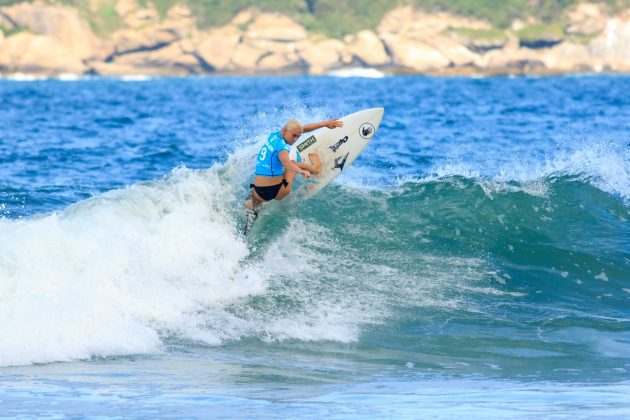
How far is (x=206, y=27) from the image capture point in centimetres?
15475

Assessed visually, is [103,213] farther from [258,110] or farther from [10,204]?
[258,110]

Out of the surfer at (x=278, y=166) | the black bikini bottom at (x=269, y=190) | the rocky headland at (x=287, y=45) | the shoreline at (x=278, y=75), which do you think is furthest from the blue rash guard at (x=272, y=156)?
the rocky headland at (x=287, y=45)

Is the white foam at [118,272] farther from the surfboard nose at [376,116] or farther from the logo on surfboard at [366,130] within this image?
the surfboard nose at [376,116]

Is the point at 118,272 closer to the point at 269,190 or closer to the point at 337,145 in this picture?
the point at 269,190

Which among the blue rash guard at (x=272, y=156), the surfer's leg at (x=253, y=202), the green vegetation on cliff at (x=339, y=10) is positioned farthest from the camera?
the green vegetation on cliff at (x=339, y=10)

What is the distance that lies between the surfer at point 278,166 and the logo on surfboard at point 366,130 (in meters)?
1.31

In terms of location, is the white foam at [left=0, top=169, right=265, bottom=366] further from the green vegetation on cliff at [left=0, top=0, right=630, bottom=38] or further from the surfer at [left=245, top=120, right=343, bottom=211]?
the green vegetation on cliff at [left=0, top=0, right=630, bottom=38]

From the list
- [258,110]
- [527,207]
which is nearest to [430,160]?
[527,207]

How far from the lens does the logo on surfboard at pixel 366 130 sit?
43.9 ft

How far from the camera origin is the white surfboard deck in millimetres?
12909

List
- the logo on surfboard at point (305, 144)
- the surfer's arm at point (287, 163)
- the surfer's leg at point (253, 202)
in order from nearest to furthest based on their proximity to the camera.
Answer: the surfer's arm at point (287, 163), the surfer's leg at point (253, 202), the logo on surfboard at point (305, 144)

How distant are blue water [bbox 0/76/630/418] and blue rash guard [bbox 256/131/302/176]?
0.70m

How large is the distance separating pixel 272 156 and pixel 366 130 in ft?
7.13

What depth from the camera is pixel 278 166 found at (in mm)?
11719
